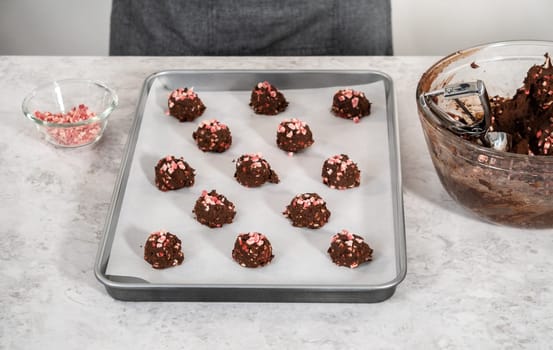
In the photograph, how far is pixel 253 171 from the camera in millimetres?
1258

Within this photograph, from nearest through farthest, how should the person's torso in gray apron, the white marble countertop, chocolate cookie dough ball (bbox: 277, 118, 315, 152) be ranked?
the white marble countertop → chocolate cookie dough ball (bbox: 277, 118, 315, 152) → the person's torso in gray apron

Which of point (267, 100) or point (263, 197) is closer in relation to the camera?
point (263, 197)

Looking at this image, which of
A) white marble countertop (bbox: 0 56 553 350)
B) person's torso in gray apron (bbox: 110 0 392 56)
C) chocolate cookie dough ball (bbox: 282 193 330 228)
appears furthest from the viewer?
person's torso in gray apron (bbox: 110 0 392 56)

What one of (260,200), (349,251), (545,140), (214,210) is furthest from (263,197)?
(545,140)

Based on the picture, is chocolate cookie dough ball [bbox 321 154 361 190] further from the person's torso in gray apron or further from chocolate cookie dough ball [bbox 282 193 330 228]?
the person's torso in gray apron

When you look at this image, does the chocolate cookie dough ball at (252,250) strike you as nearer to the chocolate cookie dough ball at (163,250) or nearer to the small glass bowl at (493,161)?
the chocolate cookie dough ball at (163,250)

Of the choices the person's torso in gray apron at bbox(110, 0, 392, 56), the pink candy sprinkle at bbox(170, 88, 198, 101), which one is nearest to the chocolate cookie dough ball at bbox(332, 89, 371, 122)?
the pink candy sprinkle at bbox(170, 88, 198, 101)

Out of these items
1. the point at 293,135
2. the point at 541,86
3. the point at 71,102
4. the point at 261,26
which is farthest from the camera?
the point at 261,26

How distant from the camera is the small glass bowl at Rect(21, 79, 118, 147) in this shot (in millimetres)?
1393

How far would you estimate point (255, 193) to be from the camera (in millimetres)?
1269

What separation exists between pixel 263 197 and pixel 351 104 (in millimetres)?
263

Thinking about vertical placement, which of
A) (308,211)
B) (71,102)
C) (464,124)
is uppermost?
(464,124)

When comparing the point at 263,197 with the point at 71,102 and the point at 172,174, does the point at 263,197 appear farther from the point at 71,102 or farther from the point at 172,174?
the point at 71,102

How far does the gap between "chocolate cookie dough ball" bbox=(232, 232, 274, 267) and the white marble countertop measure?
6 cm
